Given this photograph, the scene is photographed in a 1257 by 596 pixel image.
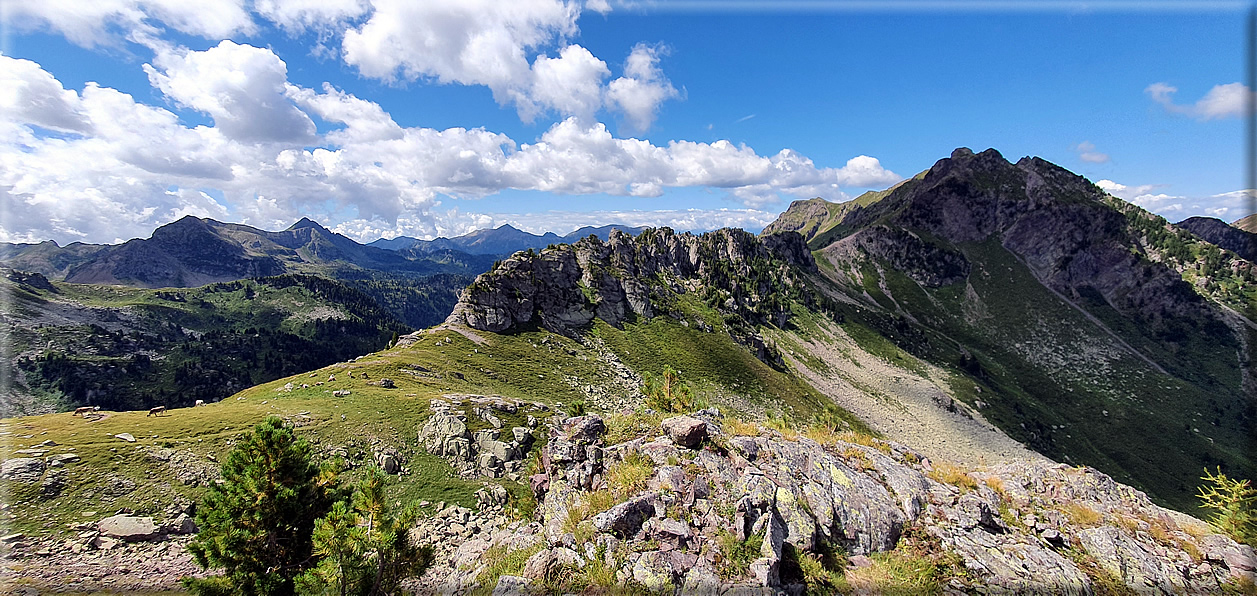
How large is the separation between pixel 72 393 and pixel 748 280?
9182 inches

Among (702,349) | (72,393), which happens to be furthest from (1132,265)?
(72,393)

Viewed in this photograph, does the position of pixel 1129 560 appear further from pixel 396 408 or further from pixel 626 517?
pixel 396 408

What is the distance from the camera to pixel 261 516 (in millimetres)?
12766

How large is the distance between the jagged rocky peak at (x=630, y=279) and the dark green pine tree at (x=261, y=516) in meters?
51.0

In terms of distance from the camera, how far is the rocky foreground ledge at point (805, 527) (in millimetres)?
11008

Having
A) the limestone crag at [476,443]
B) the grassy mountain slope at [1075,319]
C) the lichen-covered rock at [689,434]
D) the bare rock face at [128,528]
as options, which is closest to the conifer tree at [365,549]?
the lichen-covered rock at [689,434]

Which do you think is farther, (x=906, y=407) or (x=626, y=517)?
(x=906, y=407)

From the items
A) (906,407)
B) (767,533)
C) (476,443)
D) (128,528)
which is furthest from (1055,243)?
(128,528)

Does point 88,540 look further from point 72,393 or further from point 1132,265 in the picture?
point 1132,265

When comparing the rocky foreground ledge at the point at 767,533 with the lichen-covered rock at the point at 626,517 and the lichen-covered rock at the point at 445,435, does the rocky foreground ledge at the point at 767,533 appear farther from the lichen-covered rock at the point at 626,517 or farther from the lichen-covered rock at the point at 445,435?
the lichen-covered rock at the point at 445,435

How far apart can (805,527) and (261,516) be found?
16.4m

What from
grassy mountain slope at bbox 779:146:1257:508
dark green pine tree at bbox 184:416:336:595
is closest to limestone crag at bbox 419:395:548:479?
dark green pine tree at bbox 184:416:336:595

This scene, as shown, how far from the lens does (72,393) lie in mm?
144000

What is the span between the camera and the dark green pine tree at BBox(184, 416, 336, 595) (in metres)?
12.5
